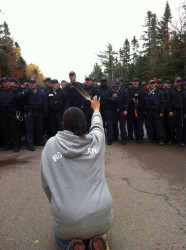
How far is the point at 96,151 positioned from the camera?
3471mm

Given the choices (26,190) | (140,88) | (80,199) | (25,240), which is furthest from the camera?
(140,88)

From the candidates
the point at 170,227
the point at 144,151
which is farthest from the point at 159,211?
the point at 144,151

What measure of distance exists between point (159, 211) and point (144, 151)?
4.71m

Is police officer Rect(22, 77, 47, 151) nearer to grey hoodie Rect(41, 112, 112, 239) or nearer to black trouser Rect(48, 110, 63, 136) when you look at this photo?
black trouser Rect(48, 110, 63, 136)

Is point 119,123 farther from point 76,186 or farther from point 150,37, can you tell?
point 150,37

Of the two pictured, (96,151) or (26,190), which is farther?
(26,190)

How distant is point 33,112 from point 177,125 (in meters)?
4.80

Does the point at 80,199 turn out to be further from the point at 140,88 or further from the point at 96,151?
the point at 140,88

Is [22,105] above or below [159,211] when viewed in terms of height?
above

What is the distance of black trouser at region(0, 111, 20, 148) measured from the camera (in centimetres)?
979

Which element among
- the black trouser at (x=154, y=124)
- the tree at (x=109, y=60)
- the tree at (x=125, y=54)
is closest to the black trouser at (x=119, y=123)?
the black trouser at (x=154, y=124)

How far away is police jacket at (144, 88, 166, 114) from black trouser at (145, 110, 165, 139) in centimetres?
21

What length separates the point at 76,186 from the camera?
330cm

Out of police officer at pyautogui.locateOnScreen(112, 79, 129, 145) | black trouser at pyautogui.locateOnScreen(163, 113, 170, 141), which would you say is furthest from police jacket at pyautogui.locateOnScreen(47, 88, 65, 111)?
black trouser at pyautogui.locateOnScreen(163, 113, 170, 141)
